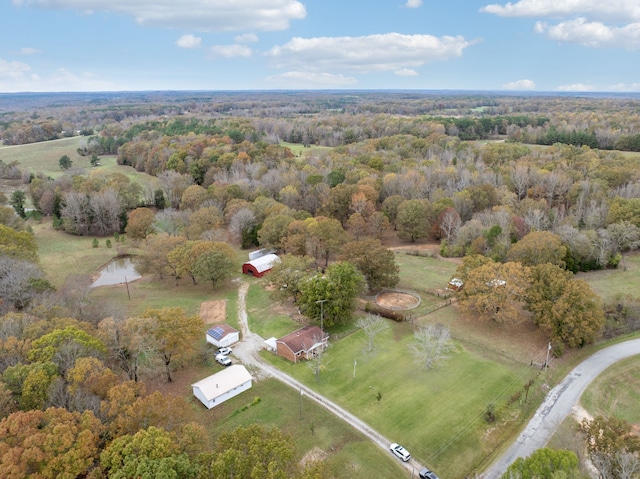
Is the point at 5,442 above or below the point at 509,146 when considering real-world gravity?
below

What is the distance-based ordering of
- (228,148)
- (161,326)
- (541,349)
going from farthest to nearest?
(228,148)
(541,349)
(161,326)

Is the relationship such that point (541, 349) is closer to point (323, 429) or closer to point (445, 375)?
point (445, 375)

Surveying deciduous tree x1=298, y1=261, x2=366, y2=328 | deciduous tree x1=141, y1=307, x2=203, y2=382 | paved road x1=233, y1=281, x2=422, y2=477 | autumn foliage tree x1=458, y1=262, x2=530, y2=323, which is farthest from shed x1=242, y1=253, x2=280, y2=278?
autumn foliage tree x1=458, y1=262, x2=530, y2=323

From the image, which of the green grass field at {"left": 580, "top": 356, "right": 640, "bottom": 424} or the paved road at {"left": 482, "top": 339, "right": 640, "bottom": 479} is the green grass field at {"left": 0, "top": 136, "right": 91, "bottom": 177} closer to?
the paved road at {"left": 482, "top": 339, "right": 640, "bottom": 479}

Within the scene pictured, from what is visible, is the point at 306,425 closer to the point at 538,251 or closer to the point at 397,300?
the point at 397,300

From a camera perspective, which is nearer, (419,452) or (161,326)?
(419,452)

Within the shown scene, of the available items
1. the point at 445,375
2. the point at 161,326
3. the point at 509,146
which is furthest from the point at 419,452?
the point at 509,146

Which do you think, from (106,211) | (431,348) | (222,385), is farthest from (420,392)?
(106,211)
